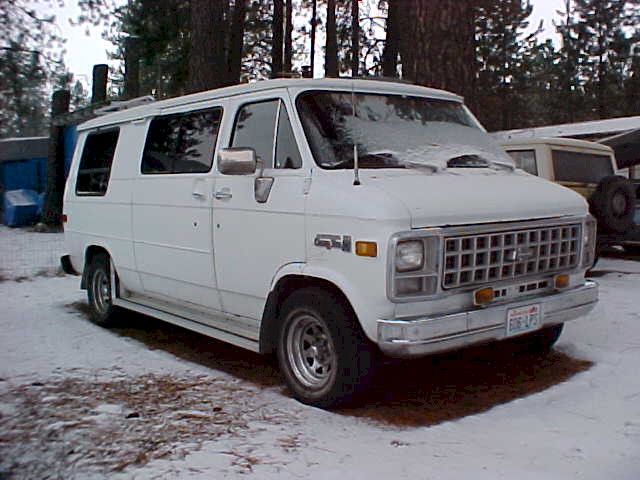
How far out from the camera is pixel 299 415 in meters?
4.56

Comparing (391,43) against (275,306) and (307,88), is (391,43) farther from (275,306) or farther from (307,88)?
(275,306)

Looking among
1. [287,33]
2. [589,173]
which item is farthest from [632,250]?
[287,33]

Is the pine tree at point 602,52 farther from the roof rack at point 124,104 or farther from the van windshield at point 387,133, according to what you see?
the van windshield at point 387,133

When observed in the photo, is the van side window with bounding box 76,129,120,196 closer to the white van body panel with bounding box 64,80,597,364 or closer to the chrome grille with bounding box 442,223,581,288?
the white van body panel with bounding box 64,80,597,364

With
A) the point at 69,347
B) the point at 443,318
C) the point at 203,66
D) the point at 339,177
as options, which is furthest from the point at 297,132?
the point at 203,66

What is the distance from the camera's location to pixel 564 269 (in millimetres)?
5086

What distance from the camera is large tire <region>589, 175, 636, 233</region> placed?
9000 millimetres

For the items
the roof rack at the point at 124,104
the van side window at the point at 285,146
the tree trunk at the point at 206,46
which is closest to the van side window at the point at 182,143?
the van side window at the point at 285,146

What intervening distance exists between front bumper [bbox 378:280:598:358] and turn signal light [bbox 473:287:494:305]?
49mm

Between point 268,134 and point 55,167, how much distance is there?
14.8 m

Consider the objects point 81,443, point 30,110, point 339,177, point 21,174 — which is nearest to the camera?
point 81,443

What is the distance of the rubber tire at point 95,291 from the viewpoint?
286 inches

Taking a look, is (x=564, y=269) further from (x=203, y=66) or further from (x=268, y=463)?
(x=203, y=66)

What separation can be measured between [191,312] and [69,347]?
1311 millimetres
